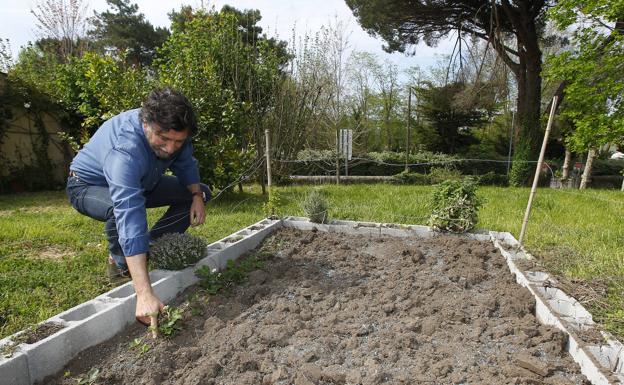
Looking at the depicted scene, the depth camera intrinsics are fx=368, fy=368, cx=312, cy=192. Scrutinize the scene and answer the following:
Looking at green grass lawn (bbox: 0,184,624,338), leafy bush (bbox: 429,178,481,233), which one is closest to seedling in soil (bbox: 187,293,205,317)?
green grass lawn (bbox: 0,184,624,338)

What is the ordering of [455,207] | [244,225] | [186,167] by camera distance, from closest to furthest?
[186,167] < [455,207] < [244,225]

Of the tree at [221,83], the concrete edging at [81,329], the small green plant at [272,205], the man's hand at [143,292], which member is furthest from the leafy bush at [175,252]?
the tree at [221,83]

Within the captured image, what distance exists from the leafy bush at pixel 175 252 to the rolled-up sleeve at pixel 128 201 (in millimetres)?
723

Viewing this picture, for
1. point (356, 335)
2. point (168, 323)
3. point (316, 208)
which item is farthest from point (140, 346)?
point (316, 208)

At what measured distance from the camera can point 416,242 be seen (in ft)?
11.0

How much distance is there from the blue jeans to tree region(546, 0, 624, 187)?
5.27 meters

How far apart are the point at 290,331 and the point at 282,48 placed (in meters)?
8.35

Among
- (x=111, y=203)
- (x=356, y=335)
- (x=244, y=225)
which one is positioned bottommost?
(x=356, y=335)

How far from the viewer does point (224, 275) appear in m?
2.52

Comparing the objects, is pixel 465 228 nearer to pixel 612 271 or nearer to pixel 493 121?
pixel 612 271

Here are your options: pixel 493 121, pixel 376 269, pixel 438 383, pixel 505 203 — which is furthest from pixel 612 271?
pixel 493 121

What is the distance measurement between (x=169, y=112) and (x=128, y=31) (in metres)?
18.8

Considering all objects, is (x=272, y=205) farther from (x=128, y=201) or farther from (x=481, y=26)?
(x=481, y=26)

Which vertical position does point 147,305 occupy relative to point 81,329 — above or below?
above
